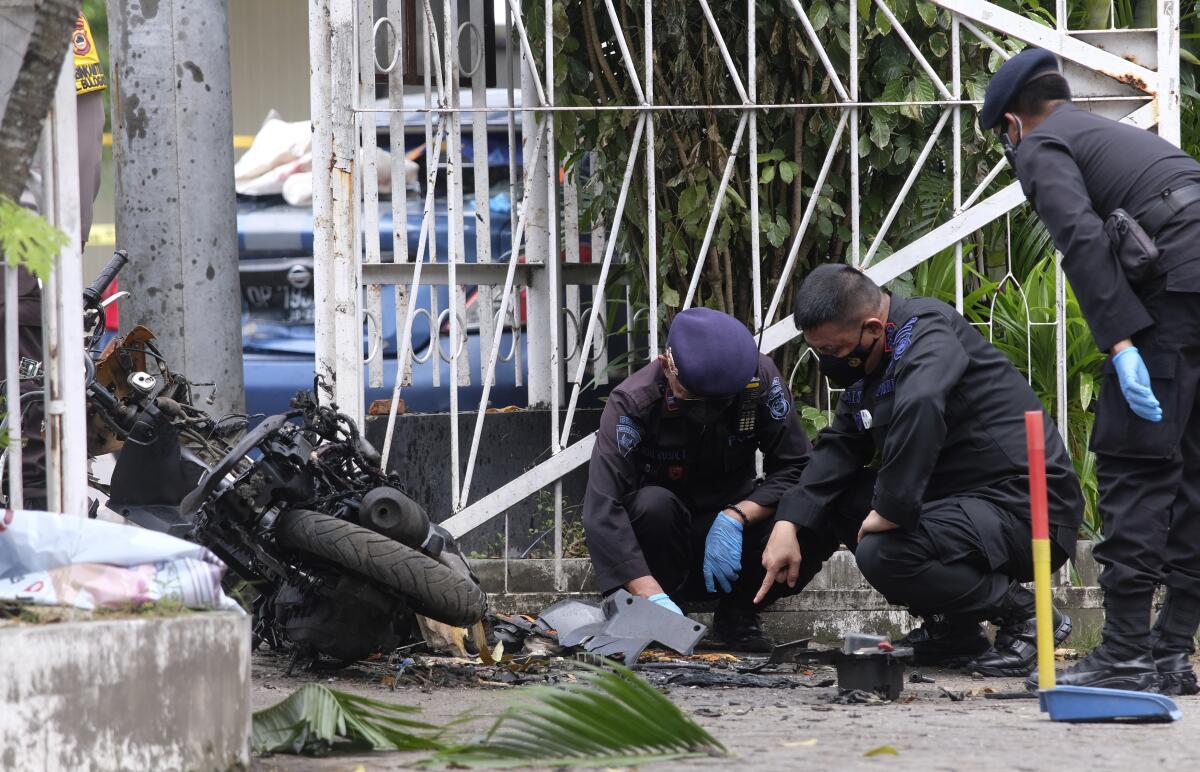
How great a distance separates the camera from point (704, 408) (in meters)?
4.50

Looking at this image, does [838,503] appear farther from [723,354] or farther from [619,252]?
[619,252]

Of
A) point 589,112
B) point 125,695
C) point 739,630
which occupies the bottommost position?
point 739,630

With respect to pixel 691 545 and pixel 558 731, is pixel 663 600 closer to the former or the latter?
pixel 691 545

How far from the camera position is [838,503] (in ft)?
14.9

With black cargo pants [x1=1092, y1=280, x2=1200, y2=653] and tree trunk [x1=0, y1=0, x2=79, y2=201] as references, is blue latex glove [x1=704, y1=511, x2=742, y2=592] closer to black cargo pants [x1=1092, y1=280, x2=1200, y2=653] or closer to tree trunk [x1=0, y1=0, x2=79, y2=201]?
black cargo pants [x1=1092, y1=280, x2=1200, y2=653]

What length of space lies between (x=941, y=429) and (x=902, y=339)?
1.04 feet

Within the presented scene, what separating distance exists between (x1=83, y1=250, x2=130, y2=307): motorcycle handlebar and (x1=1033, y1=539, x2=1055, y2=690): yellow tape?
2564mm

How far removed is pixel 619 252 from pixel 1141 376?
2.39 metres

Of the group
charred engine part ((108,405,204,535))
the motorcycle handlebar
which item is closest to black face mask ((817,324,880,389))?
charred engine part ((108,405,204,535))

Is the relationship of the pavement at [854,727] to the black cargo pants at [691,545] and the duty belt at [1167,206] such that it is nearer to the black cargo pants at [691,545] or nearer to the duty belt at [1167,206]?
the black cargo pants at [691,545]

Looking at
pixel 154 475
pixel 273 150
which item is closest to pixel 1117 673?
pixel 154 475

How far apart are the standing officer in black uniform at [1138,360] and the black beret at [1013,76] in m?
0.15

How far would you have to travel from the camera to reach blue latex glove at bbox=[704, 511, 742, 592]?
455cm

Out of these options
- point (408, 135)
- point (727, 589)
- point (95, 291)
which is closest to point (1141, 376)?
point (727, 589)
